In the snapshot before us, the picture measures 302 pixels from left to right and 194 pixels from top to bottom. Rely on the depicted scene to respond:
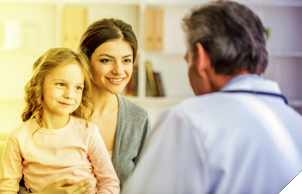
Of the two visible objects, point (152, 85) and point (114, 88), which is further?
point (152, 85)

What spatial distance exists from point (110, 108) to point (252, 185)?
26cm

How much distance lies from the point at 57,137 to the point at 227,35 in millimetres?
279

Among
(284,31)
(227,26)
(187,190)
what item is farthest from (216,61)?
(284,31)

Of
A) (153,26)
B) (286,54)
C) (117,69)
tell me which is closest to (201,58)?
(117,69)

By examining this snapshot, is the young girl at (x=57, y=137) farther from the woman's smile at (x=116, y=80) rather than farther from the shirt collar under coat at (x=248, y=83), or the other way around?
the shirt collar under coat at (x=248, y=83)

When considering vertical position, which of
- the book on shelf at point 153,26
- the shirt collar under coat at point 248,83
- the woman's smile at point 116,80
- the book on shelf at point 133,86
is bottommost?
the book on shelf at point 133,86

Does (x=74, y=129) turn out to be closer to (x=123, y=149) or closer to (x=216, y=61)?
(x=123, y=149)

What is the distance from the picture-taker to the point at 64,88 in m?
0.42

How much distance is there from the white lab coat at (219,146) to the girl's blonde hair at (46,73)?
0.15m

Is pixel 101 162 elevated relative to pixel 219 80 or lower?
lower

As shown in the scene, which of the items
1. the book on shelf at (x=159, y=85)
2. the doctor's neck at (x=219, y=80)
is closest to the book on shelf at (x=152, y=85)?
the book on shelf at (x=159, y=85)

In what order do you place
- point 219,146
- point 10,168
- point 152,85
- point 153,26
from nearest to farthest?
point 219,146
point 10,168
point 152,85
point 153,26

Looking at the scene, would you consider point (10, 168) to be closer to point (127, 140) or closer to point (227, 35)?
point (127, 140)

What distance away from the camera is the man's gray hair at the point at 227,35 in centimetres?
37
